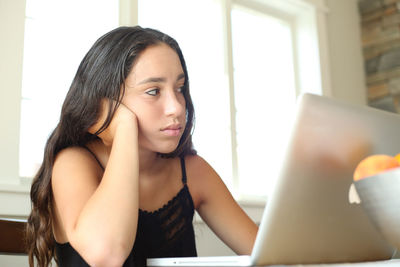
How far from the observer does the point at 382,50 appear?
11.5 feet

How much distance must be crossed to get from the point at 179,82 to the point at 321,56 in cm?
230

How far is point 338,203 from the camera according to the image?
73 cm

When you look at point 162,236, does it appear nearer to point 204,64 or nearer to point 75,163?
point 75,163

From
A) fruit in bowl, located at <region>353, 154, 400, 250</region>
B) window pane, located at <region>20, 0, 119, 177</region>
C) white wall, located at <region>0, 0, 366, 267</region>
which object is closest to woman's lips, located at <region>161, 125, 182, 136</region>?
fruit in bowl, located at <region>353, 154, 400, 250</region>

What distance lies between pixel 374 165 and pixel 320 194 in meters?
0.09

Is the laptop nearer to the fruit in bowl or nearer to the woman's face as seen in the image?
the fruit in bowl

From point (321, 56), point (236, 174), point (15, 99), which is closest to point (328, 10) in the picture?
point (321, 56)

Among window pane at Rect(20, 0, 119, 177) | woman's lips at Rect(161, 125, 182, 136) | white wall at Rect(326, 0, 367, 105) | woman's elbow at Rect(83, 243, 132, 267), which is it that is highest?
white wall at Rect(326, 0, 367, 105)

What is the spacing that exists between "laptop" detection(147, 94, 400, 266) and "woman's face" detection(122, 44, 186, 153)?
1.35 feet

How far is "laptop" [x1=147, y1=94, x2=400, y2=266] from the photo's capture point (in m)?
0.65

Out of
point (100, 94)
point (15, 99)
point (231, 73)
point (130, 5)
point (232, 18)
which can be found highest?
point (232, 18)

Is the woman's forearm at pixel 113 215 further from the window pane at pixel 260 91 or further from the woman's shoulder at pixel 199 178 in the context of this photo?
the window pane at pixel 260 91

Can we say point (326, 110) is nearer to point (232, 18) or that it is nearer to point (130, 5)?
point (130, 5)

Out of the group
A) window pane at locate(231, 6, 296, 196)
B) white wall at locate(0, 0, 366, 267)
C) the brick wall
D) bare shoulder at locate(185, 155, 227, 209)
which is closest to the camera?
bare shoulder at locate(185, 155, 227, 209)
